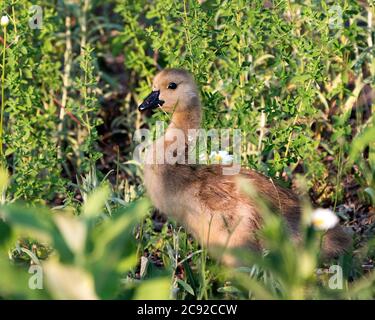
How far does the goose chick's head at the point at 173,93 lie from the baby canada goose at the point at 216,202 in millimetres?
Answer: 111

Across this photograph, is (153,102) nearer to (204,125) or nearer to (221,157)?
(204,125)

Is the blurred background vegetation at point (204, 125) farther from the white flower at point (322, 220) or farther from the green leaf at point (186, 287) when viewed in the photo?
the white flower at point (322, 220)

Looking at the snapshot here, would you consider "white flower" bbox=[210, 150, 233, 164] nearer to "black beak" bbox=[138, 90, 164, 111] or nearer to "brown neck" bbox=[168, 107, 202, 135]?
"brown neck" bbox=[168, 107, 202, 135]

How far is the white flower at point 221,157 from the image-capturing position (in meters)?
5.47

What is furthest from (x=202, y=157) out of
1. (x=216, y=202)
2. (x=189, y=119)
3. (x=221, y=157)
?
(x=216, y=202)

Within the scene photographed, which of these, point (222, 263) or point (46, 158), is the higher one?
point (46, 158)

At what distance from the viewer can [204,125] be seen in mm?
5625

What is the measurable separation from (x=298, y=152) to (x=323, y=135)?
132 cm

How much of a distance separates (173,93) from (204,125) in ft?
0.93

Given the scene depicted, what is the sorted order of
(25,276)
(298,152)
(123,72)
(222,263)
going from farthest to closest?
(123,72) < (298,152) < (222,263) < (25,276)

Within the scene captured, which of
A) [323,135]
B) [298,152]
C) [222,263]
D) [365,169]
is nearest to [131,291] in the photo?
[222,263]
